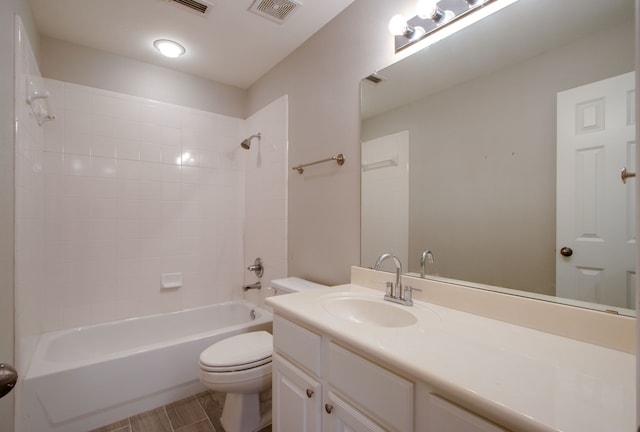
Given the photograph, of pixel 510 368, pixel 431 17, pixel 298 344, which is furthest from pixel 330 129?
pixel 510 368

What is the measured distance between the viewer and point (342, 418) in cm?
93

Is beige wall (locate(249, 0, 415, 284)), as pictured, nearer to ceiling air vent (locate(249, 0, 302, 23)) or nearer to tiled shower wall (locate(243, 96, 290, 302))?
tiled shower wall (locate(243, 96, 290, 302))

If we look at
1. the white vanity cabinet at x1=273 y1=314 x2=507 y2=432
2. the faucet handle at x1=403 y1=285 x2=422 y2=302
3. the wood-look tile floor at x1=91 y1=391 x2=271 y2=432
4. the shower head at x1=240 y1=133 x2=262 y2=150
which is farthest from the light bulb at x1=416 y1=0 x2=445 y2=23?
the wood-look tile floor at x1=91 y1=391 x2=271 y2=432

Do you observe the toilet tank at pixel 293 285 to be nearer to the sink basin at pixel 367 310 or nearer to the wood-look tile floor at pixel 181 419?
the sink basin at pixel 367 310

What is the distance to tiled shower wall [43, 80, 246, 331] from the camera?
2.02 m

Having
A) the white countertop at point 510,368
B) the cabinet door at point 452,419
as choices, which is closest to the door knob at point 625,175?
the white countertop at point 510,368

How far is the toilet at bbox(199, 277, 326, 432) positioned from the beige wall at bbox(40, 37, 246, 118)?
192 centimetres

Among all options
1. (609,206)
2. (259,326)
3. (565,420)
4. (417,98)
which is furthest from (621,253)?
(259,326)

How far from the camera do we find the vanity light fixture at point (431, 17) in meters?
1.14

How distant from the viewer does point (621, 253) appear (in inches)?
32.5

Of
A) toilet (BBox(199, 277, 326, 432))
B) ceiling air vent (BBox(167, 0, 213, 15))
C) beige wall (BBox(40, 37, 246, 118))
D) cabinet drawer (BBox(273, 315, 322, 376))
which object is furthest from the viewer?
beige wall (BBox(40, 37, 246, 118))

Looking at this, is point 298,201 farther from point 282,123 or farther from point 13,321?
point 13,321

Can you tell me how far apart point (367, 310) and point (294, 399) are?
0.47m

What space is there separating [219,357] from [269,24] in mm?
2051
